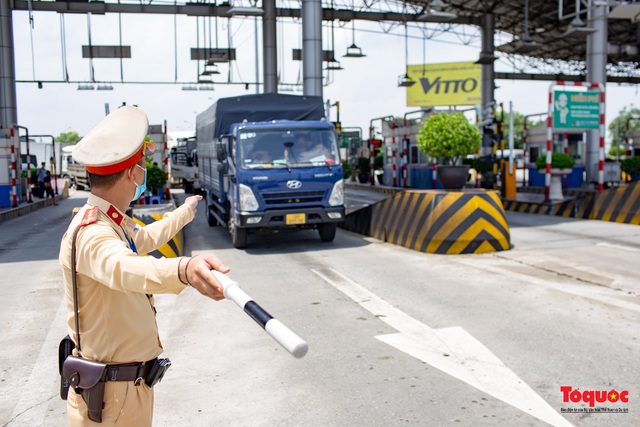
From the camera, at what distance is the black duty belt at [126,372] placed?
2525mm

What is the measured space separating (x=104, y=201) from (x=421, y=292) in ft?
20.0

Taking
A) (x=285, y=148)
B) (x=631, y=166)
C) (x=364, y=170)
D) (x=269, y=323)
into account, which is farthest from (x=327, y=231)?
(x=364, y=170)

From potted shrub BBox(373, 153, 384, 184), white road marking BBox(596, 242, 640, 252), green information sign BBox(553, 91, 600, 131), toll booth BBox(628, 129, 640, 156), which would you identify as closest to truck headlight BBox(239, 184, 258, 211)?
white road marking BBox(596, 242, 640, 252)

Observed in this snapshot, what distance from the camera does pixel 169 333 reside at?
661 cm

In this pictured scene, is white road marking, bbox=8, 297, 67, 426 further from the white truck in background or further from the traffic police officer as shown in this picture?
the white truck in background

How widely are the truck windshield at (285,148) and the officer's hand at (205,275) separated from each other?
10073 millimetres

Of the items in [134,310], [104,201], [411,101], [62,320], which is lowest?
[62,320]

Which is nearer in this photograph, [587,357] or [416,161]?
[587,357]

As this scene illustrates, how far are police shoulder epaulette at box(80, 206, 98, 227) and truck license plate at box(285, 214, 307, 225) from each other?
9.54 m

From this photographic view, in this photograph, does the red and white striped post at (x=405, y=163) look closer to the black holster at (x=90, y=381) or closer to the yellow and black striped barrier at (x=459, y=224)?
the yellow and black striped barrier at (x=459, y=224)

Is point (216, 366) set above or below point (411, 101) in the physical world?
below

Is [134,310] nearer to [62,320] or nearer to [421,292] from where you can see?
[62,320]

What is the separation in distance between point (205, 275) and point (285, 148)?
34.2 feet

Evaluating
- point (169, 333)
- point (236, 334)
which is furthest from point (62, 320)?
point (236, 334)
